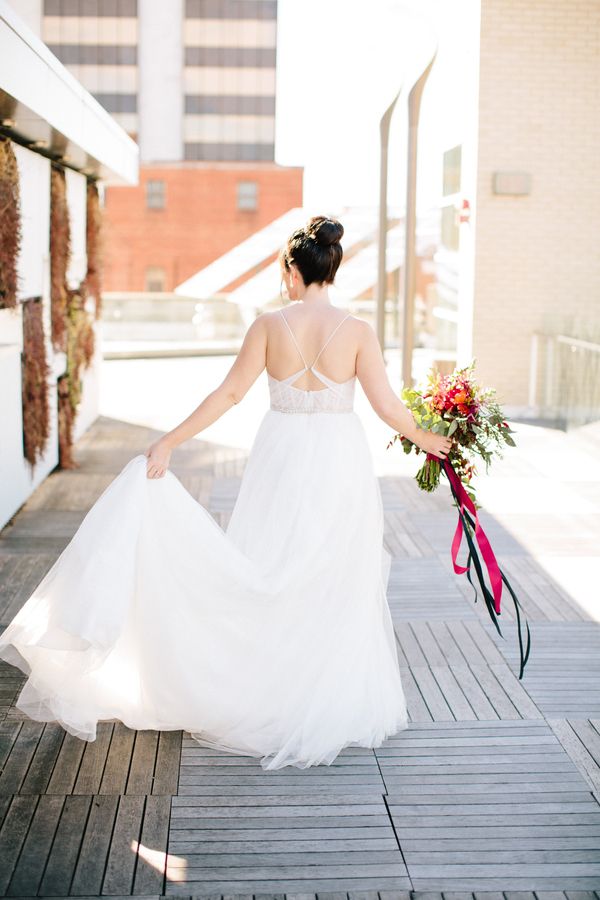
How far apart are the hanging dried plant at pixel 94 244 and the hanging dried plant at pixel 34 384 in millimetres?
2862

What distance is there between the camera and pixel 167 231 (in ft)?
160

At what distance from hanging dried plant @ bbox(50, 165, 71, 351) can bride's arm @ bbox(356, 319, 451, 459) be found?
550 centimetres

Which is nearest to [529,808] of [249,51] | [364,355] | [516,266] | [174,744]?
[174,744]

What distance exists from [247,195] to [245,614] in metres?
47.1

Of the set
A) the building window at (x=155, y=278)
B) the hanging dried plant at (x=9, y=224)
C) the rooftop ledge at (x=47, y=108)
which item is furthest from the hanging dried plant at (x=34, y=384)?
the building window at (x=155, y=278)

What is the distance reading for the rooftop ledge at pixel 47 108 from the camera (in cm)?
512

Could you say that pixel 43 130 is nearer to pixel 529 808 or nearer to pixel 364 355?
pixel 364 355

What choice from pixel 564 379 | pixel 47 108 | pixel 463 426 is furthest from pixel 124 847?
pixel 564 379

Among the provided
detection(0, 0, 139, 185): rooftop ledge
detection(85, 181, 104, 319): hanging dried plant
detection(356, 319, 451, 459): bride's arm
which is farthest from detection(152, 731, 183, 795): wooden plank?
detection(85, 181, 104, 319): hanging dried plant

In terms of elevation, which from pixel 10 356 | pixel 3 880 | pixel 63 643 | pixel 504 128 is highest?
pixel 504 128

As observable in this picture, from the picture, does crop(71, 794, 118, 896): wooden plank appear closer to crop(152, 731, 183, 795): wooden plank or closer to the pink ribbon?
crop(152, 731, 183, 795): wooden plank

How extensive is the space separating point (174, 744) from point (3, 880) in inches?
35.8

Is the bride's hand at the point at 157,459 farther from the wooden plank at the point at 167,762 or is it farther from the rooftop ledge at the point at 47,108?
the rooftop ledge at the point at 47,108

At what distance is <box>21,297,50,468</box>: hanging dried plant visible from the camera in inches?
291
